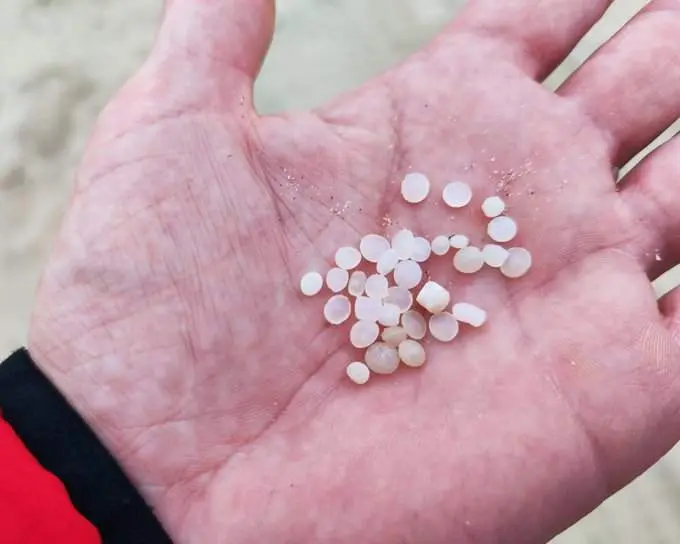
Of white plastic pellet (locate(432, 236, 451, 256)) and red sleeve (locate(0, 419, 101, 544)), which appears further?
white plastic pellet (locate(432, 236, 451, 256))

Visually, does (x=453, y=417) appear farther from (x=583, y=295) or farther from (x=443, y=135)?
(x=443, y=135)

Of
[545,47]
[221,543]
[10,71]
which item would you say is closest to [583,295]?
[545,47]

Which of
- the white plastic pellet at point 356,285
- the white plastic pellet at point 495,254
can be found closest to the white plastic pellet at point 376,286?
the white plastic pellet at point 356,285

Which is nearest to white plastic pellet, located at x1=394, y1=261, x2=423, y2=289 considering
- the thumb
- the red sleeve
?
the thumb

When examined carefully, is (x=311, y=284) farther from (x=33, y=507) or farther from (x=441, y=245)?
(x=33, y=507)

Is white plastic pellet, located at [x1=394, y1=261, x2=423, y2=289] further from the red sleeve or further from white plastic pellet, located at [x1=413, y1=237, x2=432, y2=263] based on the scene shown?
the red sleeve
